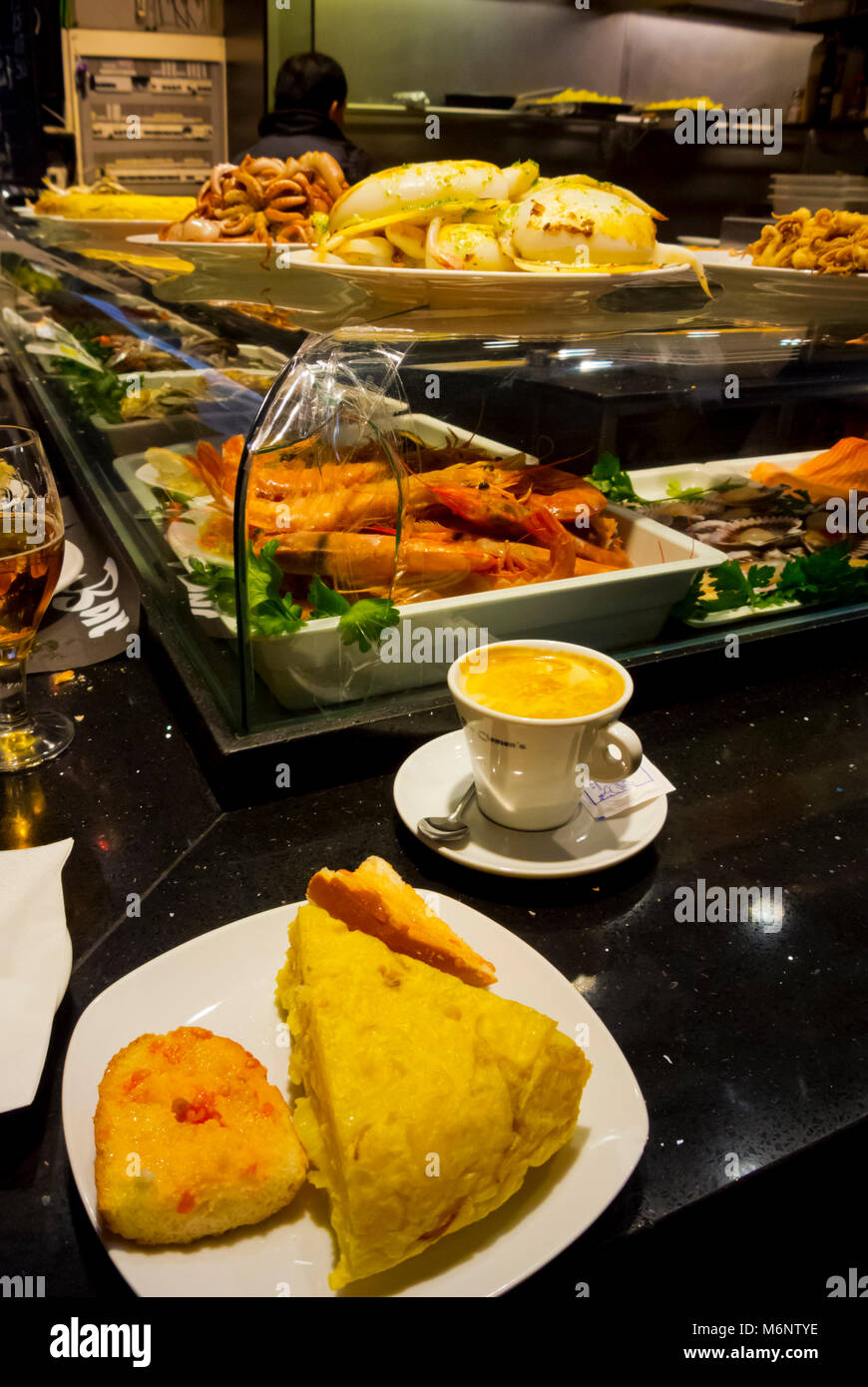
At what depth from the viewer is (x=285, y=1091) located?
64 centimetres

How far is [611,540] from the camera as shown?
4.48 feet

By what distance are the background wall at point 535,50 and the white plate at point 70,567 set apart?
467 cm

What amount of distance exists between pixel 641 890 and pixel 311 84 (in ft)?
12.3

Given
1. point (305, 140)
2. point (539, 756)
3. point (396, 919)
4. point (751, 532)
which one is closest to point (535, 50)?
point (305, 140)

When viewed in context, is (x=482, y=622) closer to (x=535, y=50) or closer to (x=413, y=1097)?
(x=413, y=1097)

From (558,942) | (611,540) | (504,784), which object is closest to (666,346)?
(611,540)

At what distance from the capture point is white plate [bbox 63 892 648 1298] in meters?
0.52

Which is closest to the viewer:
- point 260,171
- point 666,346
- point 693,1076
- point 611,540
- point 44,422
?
point 693,1076

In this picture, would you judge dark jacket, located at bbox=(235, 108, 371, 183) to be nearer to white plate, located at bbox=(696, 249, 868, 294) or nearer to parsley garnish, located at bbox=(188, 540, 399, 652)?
white plate, located at bbox=(696, 249, 868, 294)

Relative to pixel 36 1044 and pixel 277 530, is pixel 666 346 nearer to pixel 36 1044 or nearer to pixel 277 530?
pixel 277 530

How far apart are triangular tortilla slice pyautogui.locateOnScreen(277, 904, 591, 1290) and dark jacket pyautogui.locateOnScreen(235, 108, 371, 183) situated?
11.5 feet

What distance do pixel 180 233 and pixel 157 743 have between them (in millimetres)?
862

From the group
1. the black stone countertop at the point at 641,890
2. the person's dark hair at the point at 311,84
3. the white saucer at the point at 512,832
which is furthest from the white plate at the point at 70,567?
the person's dark hair at the point at 311,84
